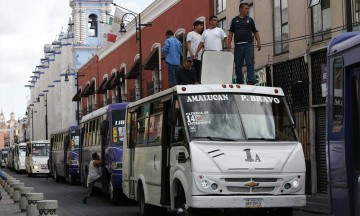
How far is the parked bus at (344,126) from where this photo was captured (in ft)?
32.5

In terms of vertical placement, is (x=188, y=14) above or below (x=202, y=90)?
above

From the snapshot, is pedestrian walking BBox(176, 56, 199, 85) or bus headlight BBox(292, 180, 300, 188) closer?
bus headlight BBox(292, 180, 300, 188)

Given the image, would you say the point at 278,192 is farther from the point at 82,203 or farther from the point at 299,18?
the point at 299,18

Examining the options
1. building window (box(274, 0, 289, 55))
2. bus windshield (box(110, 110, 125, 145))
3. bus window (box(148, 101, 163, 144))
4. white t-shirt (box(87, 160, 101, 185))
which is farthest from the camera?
building window (box(274, 0, 289, 55))

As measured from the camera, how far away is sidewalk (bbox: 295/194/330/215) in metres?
18.3

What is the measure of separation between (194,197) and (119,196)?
384 inches

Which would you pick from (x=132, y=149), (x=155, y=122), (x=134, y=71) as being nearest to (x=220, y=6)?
(x=134, y=71)

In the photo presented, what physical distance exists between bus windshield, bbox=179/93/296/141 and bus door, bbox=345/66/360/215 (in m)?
3.27

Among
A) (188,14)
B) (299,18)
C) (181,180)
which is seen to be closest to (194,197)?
(181,180)

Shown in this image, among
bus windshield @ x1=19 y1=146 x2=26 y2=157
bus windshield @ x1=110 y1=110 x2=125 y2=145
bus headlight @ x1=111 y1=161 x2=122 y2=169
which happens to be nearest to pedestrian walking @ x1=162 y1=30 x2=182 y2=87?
bus headlight @ x1=111 y1=161 x2=122 y2=169

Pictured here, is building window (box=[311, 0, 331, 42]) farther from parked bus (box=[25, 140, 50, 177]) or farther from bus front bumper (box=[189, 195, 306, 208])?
parked bus (box=[25, 140, 50, 177])

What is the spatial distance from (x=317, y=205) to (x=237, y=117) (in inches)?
302

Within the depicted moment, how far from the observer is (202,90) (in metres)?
13.9

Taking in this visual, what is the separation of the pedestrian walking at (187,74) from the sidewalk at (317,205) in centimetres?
449
